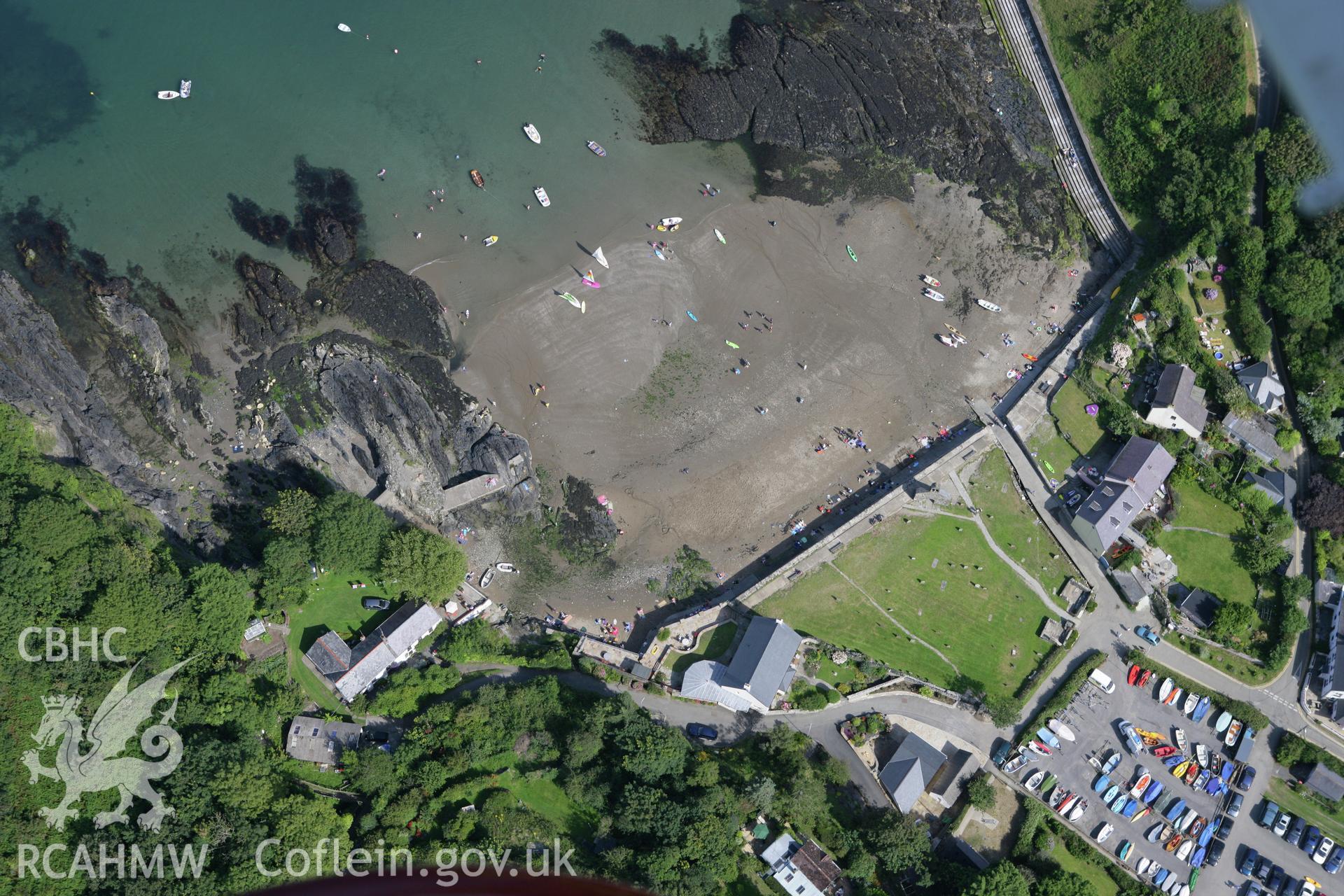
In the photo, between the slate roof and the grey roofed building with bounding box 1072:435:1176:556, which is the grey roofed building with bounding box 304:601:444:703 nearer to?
the grey roofed building with bounding box 1072:435:1176:556

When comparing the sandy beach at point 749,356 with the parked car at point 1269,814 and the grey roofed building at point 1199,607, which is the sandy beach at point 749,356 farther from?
the parked car at point 1269,814

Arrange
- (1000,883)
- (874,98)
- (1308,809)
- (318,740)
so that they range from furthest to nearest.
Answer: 1. (874,98)
2. (1308,809)
3. (318,740)
4. (1000,883)

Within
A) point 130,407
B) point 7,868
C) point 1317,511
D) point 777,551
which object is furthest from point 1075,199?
point 7,868

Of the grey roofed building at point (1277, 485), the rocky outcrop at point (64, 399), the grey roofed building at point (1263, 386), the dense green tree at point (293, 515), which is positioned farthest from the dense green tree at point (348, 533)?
the grey roofed building at point (1263, 386)

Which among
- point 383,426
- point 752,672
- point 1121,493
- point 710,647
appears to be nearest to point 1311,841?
point 1121,493

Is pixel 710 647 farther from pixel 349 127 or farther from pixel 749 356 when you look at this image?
pixel 349 127

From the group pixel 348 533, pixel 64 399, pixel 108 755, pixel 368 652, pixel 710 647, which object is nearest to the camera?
pixel 108 755
